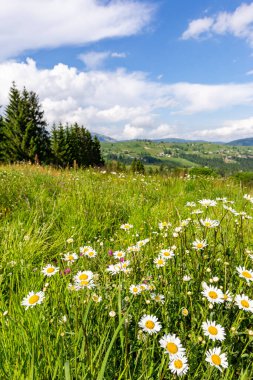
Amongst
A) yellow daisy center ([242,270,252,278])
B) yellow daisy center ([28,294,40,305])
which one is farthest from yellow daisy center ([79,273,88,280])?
yellow daisy center ([242,270,252,278])

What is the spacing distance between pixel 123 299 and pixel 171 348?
0.63 m

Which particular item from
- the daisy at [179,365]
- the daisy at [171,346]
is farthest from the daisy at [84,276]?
the daisy at [179,365]

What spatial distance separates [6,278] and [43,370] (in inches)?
65.4

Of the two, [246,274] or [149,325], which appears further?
[246,274]

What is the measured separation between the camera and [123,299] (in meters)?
2.02

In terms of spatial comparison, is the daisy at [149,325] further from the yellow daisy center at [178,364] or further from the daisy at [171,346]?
the yellow daisy center at [178,364]

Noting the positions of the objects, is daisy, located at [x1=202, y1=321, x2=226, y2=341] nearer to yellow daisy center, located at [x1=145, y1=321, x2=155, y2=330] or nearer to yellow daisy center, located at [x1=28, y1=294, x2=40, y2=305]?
yellow daisy center, located at [x1=145, y1=321, x2=155, y2=330]

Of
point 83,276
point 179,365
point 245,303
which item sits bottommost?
point 179,365

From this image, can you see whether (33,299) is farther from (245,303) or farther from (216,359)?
(245,303)

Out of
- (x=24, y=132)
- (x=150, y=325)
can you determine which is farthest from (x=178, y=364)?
(x=24, y=132)

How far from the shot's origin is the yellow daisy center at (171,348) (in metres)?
1.45

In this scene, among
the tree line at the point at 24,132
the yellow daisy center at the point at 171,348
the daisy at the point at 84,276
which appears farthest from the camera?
the tree line at the point at 24,132

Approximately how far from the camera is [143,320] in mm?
1688

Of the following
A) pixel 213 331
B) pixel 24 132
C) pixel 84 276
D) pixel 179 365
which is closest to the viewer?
pixel 179 365
